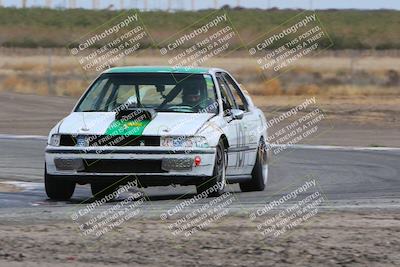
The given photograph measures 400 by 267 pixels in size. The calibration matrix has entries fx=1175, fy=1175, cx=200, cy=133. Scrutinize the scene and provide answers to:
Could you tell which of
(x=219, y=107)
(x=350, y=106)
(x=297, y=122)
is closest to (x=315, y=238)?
(x=219, y=107)

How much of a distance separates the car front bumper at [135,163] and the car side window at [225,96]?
1350 millimetres

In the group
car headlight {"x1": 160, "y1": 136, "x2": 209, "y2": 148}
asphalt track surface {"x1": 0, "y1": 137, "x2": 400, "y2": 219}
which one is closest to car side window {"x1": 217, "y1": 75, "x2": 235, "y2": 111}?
asphalt track surface {"x1": 0, "y1": 137, "x2": 400, "y2": 219}

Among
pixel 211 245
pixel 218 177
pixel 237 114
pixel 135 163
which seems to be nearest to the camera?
pixel 211 245

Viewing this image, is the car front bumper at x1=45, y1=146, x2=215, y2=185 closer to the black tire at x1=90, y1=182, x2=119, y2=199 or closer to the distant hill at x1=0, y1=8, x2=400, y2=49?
the black tire at x1=90, y1=182, x2=119, y2=199

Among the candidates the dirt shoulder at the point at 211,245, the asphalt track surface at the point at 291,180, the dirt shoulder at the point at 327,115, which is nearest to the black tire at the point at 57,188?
the asphalt track surface at the point at 291,180

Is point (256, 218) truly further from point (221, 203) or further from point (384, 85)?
point (384, 85)

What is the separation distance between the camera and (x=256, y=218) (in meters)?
9.95

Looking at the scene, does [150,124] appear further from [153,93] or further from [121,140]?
[153,93]

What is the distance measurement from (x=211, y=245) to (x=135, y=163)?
3.41 m

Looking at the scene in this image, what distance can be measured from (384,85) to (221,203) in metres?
33.4

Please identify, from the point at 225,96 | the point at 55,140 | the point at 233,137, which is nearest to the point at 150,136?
the point at 55,140

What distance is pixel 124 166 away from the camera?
1175cm

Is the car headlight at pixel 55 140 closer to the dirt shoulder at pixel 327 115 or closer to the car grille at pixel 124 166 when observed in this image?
the car grille at pixel 124 166

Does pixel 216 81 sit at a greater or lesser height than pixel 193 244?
greater
